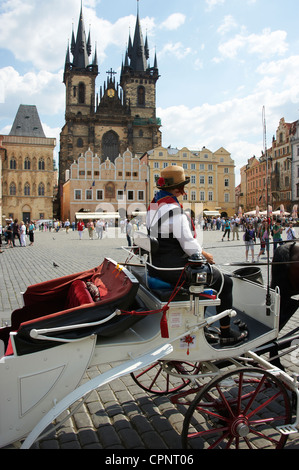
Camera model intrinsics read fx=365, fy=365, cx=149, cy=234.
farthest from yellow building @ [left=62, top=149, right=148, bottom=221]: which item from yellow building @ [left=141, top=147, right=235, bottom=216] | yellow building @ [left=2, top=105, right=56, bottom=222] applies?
yellow building @ [left=2, top=105, right=56, bottom=222]

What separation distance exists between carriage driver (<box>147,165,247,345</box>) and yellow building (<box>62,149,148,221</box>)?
56.5 m

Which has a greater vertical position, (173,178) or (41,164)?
(41,164)

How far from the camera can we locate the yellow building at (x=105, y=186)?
6084 cm

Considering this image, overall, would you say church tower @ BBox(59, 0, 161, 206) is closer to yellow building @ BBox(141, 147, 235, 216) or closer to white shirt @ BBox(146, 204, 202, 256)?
yellow building @ BBox(141, 147, 235, 216)

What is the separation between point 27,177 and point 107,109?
22488 mm

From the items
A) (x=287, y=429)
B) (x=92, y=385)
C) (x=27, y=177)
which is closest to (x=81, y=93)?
(x=27, y=177)

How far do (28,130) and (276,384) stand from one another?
75111 millimetres

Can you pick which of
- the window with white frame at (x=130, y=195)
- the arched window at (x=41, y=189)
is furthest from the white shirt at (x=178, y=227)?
the arched window at (x=41, y=189)

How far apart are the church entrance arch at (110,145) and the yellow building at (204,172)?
9805 mm

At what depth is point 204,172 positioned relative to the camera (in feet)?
214

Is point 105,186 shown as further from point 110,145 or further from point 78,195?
point 110,145

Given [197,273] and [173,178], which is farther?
[173,178]

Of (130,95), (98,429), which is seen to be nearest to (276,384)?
(98,429)

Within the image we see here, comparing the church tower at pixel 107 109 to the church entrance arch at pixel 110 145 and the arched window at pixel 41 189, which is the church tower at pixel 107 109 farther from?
the arched window at pixel 41 189
